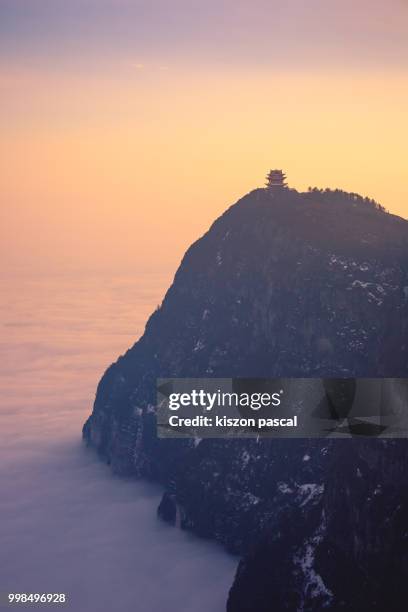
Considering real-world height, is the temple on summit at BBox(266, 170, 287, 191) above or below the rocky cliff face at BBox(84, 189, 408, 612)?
above

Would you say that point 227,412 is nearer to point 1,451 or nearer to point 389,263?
point 389,263

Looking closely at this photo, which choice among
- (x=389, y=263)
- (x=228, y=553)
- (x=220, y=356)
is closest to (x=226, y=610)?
(x=228, y=553)

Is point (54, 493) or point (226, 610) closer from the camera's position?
point (226, 610)

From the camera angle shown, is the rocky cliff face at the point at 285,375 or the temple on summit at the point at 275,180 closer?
the rocky cliff face at the point at 285,375

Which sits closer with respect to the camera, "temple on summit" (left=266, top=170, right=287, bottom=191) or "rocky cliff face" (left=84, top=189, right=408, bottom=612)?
"rocky cliff face" (left=84, top=189, right=408, bottom=612)
